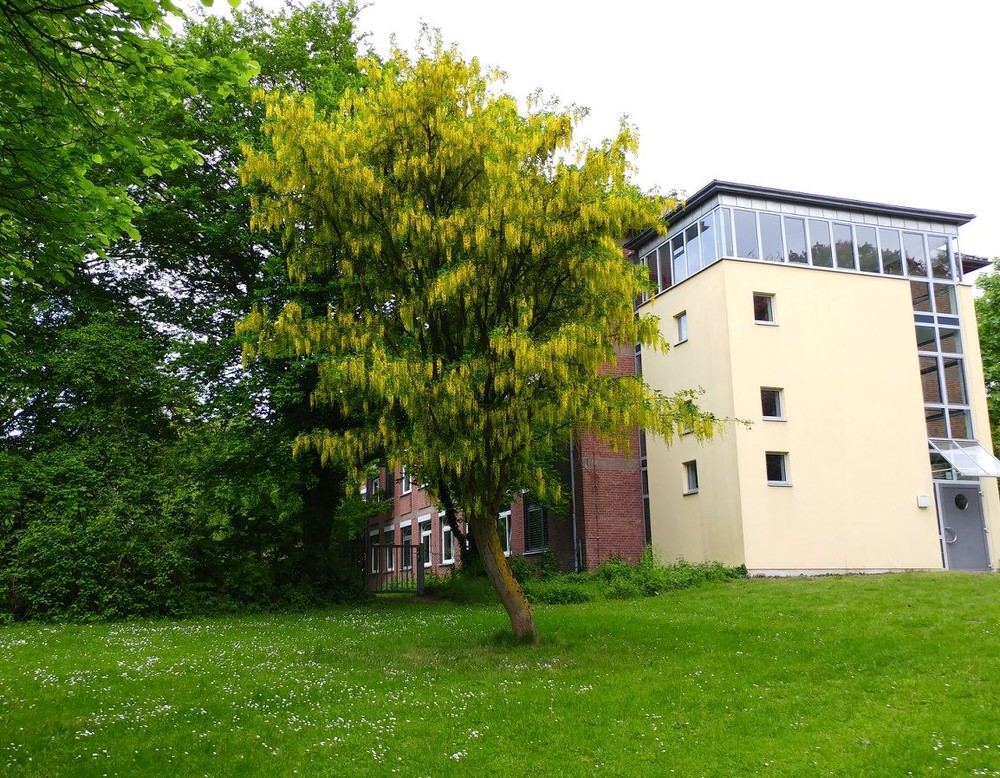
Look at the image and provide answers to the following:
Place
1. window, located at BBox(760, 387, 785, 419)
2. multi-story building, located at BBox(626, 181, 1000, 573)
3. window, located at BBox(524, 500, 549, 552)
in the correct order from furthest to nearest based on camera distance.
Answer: window, located at BBox(524, 500, 549, 552) < window, located at BBox(760, 387, 785, 419) < multi-story building, located at BBox(626, 181, 1000, 573)

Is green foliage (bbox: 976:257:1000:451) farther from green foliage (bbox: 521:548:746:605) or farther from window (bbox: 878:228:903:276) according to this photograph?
green foliage (bbox: 521:548:746:605)

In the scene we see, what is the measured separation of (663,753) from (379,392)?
6.19 m

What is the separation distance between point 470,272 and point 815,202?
17.8 metres

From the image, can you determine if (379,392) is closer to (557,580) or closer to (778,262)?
(557,580)

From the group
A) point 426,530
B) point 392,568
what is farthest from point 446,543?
point 392,568

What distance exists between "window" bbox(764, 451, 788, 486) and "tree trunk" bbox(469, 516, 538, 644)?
13.2 meters

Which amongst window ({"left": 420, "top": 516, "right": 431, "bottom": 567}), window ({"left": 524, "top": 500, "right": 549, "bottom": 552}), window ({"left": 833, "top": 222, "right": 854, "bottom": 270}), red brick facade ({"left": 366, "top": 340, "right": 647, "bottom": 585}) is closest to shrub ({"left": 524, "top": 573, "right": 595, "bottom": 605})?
red brick facade ({"left": 366, "top": 340, "right": 647, "bottom": 585})

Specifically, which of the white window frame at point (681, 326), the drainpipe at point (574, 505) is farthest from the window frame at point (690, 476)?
the white window frame at point (681, 326)

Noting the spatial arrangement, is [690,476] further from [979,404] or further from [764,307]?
[979,404]

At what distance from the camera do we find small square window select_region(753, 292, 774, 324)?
2559 centimetres

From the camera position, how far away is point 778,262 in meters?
25.8

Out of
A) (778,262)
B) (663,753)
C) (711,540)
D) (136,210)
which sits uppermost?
(778,262)

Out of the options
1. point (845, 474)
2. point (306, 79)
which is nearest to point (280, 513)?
point (306, 79)

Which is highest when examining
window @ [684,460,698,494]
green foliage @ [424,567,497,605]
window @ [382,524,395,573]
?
window @ [684,460,698,494]
